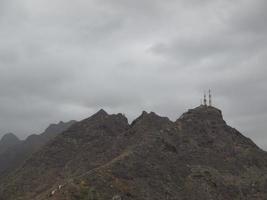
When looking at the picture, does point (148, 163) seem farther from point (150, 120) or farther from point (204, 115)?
point (150, 120)

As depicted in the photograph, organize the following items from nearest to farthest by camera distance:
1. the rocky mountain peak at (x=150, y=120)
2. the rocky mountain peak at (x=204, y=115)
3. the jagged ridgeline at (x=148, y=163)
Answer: the jagged ridgeline at (x=148, y=163), the rocky mountain peak at (x=204, y=115), the rocky mountain peak at (x=150, y=120)

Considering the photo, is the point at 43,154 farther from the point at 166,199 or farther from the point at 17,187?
the point at 166,199

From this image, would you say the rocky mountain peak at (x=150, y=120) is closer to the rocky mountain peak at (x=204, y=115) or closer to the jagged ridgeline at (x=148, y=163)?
the jagged ridgeline at (x=148, y=163)

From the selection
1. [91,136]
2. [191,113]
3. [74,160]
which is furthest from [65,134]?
[191,113]

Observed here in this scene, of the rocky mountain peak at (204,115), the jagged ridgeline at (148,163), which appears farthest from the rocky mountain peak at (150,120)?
the rocky mountain peak at (204,115)

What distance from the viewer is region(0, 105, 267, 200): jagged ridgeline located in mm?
115000

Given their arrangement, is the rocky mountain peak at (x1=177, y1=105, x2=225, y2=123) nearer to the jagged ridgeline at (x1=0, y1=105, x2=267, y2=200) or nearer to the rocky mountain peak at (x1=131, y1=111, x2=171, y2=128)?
the jagged ridgeline at (x1=0, y1=105, x2=267, y2=200)

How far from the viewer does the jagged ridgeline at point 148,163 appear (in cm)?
11500

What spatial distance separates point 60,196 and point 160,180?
1178 inches

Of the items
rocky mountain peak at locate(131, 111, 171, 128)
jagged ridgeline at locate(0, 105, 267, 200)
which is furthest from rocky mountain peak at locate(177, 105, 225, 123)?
rocky mountain peak at locate(131, 111, 171, 128)

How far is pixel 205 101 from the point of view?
174m

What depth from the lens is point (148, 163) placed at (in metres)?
130

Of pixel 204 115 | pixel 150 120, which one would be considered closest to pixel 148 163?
pixel 204 115

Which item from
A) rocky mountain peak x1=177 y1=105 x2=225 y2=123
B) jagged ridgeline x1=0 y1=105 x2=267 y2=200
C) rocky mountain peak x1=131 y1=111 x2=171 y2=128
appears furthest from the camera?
→ rocky mountain peak x1=131 y1=111 x2=171 y2=128
